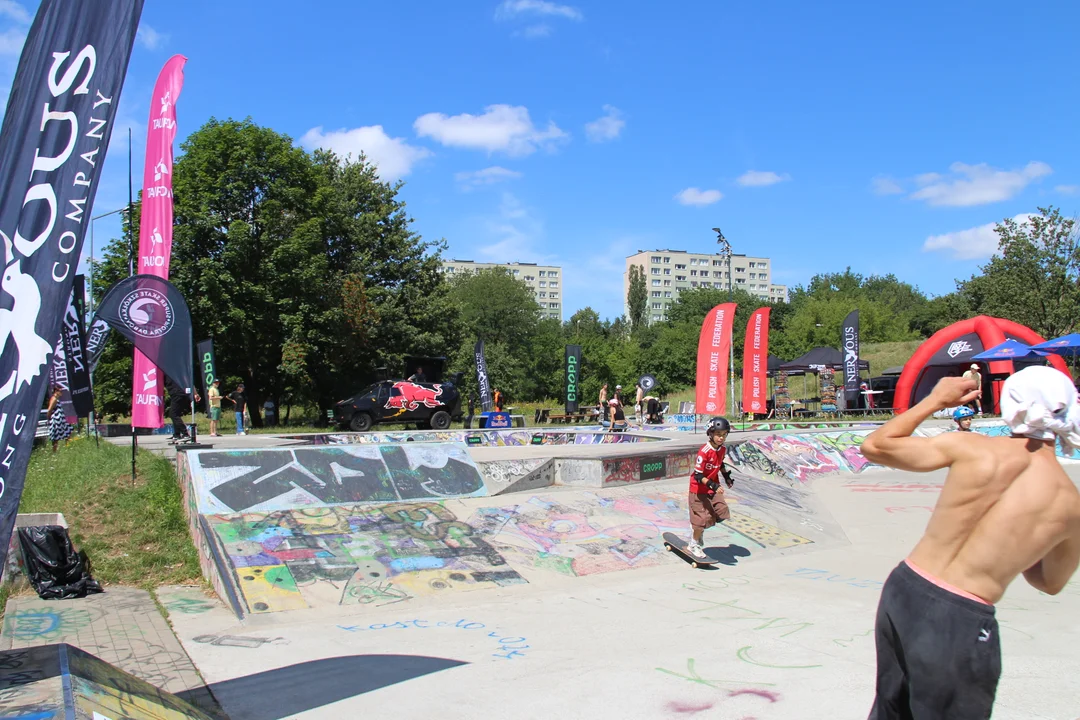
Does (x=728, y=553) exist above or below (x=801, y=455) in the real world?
below

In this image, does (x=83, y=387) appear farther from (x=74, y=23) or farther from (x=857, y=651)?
(x=857, y=651)

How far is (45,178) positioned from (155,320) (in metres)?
6.90

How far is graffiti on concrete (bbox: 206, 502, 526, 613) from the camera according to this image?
714 cm

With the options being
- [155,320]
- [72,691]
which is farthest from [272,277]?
[72,691]

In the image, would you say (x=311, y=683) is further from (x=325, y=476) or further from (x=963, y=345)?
(x=963, y=345)

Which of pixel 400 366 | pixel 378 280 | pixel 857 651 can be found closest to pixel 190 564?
pixel 857 651

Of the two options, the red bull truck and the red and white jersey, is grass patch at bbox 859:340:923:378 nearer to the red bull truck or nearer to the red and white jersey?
the red bull truck

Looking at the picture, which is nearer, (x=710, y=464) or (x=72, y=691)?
(x=72, y=691)

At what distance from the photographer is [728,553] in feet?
29.7

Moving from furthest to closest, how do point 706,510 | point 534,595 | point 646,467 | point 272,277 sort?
point 272,277, point 646,467, point 706,510, point 534,595

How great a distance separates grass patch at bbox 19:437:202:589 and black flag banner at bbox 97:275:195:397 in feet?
5.34

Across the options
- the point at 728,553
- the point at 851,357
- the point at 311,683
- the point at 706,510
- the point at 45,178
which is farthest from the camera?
the point at 851,357

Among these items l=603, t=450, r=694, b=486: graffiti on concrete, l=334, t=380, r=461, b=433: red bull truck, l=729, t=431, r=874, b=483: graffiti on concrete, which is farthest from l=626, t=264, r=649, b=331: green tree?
l=603, t=450, r=694, b=486: graffiti on concrete

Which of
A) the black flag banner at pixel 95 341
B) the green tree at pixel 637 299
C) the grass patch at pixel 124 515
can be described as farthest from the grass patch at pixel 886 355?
the grass patch at pixel 124 515
